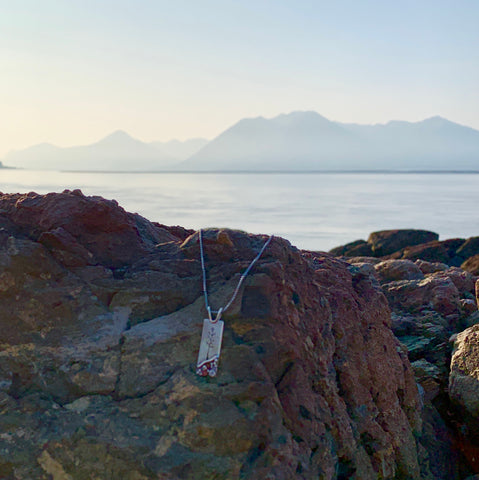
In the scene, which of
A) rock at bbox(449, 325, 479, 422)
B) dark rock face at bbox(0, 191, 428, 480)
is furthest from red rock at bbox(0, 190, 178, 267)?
rock at bbox(449, 325, 479, 422)

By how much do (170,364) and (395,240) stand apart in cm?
1824

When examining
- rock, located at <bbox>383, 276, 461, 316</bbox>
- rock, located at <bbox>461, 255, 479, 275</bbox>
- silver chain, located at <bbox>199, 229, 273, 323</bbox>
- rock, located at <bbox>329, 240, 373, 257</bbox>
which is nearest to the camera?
silver chain, located at <bbox>199, 229, 273, 323</bbox>

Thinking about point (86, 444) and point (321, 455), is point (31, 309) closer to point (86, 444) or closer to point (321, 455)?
point (86, 444)

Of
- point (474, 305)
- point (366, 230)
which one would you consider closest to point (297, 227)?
point (366, 230)

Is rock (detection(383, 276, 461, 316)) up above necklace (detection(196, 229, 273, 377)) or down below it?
below

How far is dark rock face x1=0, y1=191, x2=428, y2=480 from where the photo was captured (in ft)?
8.21

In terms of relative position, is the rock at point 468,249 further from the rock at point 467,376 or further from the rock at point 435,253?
the rock at point 467,376

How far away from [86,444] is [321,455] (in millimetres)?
1106

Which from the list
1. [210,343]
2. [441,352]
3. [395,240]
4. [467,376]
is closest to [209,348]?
[210,343]

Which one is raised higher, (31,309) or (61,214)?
(61,214)

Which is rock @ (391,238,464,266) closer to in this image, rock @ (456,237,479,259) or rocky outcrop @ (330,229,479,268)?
rocky outcrop @ (330,229,479,268)

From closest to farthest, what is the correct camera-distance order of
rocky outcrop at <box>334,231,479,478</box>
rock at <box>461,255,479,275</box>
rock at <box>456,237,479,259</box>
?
rocky outcrop at <box>334,231,479,478</box> < rock at <box>461,255,479,275</box> < rock at <box>456,237,479,259</box>

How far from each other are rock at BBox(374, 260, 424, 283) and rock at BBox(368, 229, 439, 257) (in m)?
11.9

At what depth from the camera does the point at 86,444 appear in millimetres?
2504
